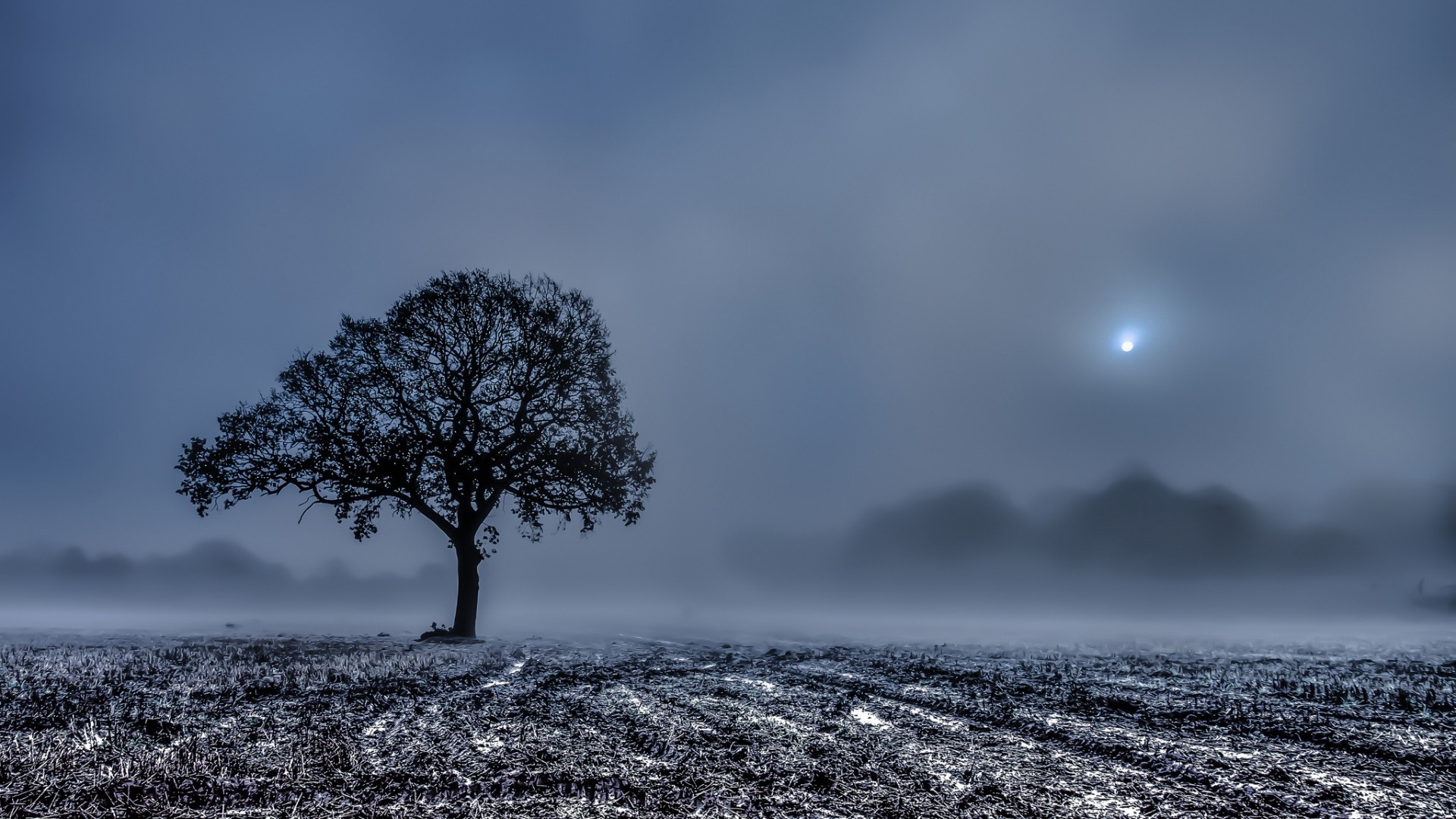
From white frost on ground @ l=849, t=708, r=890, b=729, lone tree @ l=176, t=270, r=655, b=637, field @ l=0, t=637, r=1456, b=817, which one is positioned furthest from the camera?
lone tree @ l=176, t=270, r=655, b=637

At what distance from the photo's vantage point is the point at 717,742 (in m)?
4.95

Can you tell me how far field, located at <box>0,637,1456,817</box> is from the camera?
3719mm

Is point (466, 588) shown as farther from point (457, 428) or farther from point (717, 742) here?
point (717, 742)

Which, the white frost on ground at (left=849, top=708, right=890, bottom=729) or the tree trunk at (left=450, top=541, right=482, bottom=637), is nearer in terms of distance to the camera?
the white frost on ground at (left=849, top=708, right=890, bottom=729)

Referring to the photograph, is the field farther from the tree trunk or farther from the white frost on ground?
the tree trunk

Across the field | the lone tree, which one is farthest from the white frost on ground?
the lone tree

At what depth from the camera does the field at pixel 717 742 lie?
3719mm

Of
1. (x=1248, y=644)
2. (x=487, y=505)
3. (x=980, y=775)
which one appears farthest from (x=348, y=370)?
(x=1248, y=644)

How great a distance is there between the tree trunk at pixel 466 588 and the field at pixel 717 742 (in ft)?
36.8

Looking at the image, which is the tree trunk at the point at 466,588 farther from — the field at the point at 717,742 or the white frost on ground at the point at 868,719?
the white frost on ground at the point at 868,719

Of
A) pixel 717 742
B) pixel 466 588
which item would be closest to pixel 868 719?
pixel 717 742

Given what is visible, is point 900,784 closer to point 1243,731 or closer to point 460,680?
point 1243,731

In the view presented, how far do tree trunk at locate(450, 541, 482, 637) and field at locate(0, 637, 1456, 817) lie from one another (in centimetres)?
1123

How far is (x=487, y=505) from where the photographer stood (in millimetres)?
21562
